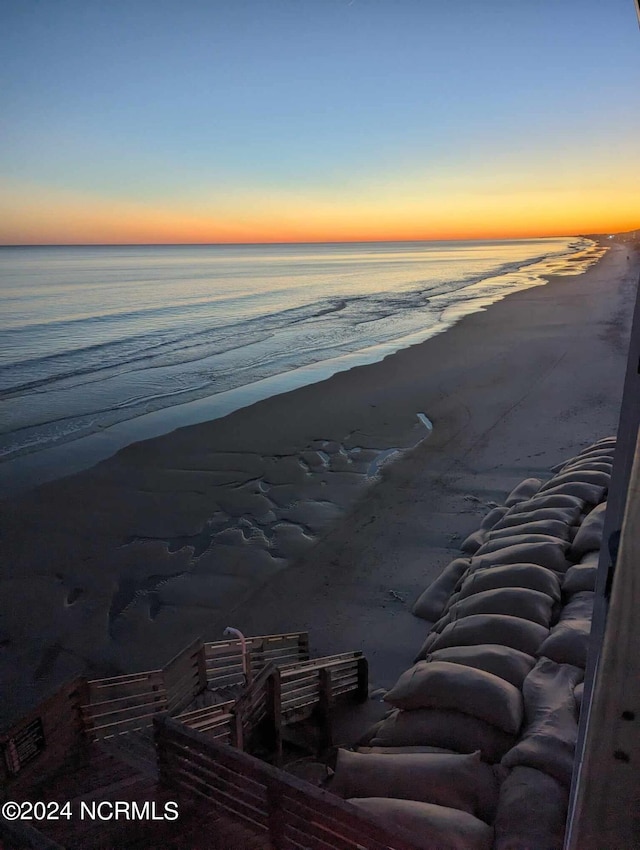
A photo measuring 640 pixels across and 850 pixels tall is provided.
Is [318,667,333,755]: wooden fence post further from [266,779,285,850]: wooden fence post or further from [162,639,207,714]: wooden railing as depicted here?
[266,779,285,850]: wooden fence post

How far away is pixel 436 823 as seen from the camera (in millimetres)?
3080

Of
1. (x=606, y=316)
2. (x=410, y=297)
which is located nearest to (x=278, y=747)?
(x=606, y=316)

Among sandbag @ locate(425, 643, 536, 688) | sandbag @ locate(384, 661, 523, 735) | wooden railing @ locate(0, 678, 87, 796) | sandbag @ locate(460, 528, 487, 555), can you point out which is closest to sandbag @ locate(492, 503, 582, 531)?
sandbag @ locate(460, 528, 487, 555)

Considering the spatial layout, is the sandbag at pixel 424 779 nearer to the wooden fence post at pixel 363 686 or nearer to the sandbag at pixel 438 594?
the wooden fence post at pixel 363 686

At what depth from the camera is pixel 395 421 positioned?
14.6 m

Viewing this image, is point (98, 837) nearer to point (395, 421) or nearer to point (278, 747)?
point (278, 747)

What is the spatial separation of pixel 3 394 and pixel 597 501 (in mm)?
17366

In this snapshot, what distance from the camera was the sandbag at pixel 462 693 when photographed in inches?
157

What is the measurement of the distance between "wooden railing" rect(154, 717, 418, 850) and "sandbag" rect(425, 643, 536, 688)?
7.34 feet

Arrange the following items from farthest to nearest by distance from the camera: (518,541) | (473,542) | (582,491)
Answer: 1. (473,542)
2. (582,491)
3. (518,541)

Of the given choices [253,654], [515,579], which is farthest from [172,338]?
[515,579]

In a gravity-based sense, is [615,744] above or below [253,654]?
above

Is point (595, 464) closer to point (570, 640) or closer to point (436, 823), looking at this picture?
point (570, 640)

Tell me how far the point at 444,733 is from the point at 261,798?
1.81 metres
